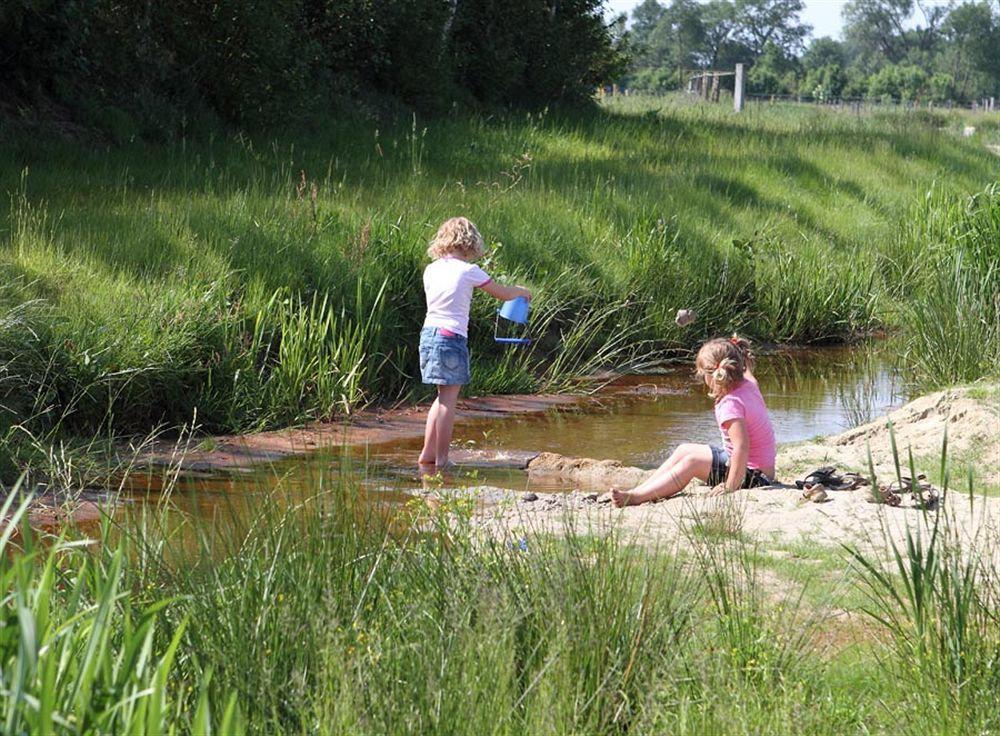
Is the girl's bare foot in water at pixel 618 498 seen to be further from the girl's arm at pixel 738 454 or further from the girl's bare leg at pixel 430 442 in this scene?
the girl's bare leg at pixel 430 442

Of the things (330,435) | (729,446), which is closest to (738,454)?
(729,446)

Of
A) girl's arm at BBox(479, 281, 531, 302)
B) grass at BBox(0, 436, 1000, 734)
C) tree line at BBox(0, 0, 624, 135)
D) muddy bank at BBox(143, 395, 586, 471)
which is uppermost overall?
tree line at BBox(0, 0, 624, 135)

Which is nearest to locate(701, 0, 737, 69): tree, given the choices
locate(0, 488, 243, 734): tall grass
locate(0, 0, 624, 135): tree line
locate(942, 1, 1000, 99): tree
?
locate(942, 1, 1000, 99): tree

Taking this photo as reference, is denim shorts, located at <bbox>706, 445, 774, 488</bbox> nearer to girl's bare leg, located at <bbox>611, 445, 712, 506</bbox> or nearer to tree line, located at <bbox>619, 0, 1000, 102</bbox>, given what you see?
girl's bare leg, located at <bbox>611, 445, 712, 506</bbox>

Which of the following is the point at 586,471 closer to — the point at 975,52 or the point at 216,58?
the point at 216,58

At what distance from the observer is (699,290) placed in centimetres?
1241

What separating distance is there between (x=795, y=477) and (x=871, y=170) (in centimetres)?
1258

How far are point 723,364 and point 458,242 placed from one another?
1899 millimetres

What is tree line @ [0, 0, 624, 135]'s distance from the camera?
14.7 metres

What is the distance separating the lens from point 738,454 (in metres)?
6.99

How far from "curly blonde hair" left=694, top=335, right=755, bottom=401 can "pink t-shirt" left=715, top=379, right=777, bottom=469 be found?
6cm

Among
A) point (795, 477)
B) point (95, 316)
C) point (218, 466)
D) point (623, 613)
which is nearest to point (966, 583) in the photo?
point (623, 613)

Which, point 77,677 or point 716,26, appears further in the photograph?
point 716,26

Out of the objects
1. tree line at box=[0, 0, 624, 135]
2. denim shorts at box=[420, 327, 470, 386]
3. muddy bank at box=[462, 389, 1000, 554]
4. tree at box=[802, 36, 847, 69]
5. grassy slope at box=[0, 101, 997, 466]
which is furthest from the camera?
tree at box=[802, 36, 847, 69]
